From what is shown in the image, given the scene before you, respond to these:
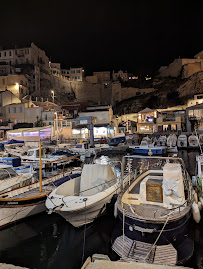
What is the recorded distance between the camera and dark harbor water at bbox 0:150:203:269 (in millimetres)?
6203

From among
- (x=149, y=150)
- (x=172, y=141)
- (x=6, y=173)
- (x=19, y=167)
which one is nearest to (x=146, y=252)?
(x=6, y=173)

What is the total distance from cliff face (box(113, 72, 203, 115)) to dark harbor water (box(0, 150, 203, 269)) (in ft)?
168

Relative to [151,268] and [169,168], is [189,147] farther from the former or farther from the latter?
[151,268]

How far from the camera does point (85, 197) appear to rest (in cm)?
798

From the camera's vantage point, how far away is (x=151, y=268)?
2.69m

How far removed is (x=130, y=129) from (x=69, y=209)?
4501cm

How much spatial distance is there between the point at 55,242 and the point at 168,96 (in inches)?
2269

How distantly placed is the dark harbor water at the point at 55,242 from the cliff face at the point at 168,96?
168 feet

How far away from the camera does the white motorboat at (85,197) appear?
Result: 743 centimetres

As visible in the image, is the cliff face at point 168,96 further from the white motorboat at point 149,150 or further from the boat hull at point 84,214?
the boat hull at point 84,214

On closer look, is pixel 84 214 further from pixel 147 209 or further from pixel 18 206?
pixel 18 206

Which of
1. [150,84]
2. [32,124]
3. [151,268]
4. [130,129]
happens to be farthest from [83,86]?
[151,268]

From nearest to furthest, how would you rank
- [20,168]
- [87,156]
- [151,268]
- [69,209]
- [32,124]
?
Result: [151,268], [69,209], [20,168], [87,156], [32,124]

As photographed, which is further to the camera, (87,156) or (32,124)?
(32,124)
